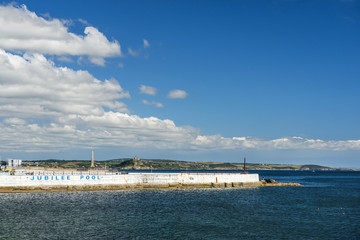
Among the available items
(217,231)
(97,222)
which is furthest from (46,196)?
(217,231)

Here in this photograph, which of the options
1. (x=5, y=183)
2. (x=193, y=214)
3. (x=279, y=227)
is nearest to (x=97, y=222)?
(x=193, y=214)

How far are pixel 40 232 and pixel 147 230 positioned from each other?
12.6 metres

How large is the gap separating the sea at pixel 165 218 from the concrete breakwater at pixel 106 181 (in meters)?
3.71

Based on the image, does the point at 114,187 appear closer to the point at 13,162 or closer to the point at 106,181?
the point at 106,181

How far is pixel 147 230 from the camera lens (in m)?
41.1

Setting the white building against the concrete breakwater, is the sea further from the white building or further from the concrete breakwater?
the white building

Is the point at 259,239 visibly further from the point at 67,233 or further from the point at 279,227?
the point at 67,233

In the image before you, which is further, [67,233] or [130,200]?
[130,200]

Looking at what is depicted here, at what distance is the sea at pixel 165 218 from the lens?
3934 cm

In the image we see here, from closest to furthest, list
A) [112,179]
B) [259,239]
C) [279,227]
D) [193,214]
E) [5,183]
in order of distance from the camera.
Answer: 1. [259,239]
2. [279,227]
3. [193,214]
4. [5,183]
5. [112,179]

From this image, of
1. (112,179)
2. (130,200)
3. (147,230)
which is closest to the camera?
(147,230)

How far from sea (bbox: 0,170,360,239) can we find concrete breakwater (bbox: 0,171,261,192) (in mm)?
3705

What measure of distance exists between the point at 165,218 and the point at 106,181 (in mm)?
37208

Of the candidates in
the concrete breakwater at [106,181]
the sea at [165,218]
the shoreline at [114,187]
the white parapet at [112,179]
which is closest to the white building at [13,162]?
the concrete breakwater at [106,181]
